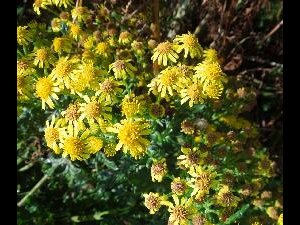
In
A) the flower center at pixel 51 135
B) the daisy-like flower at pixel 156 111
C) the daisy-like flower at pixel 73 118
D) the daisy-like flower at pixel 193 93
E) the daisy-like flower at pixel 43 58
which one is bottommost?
the flower center at pixel 51 135

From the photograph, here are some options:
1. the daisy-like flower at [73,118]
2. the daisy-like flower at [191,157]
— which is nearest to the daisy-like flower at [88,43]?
the daisy-like flower at [73,118]

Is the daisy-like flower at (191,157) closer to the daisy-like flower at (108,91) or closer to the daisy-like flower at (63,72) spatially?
the daisy-like flower at (108,91)

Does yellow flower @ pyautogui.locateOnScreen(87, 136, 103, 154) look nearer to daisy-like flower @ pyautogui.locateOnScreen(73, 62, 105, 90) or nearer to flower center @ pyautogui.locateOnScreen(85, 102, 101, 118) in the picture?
flower center @ pyautogui.locateOnScreen(85, 102, 101, 118)

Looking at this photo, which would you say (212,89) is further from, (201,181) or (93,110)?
(93,110)

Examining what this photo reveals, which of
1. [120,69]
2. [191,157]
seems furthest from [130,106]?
[191,157]

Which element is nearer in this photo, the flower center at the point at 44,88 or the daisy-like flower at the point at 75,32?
the flower center at the point at 44,88

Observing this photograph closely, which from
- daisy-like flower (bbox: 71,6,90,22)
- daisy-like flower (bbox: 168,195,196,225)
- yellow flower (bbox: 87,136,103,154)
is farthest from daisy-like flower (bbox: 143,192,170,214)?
daisy-like flower (bbox: 71,6,90,22)
